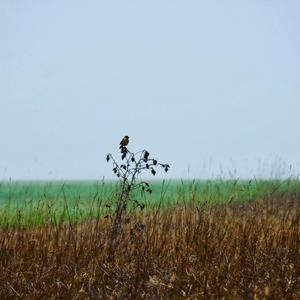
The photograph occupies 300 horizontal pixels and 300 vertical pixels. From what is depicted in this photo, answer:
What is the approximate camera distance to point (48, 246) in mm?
5980

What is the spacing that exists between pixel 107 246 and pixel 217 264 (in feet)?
3.91

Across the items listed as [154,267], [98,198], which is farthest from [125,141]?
[154,267]

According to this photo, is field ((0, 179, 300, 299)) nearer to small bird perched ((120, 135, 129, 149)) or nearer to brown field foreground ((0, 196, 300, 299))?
brown field foreground ((0, 196, 300, 299))

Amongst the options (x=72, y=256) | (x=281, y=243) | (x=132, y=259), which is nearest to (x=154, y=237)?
(x=132, y=259)

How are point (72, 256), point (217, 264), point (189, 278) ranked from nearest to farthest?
point (189, 278) → point (217, 264) → point (72, 256)

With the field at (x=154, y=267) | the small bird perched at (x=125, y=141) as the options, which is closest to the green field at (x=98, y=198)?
the field at (x=154, y=267)

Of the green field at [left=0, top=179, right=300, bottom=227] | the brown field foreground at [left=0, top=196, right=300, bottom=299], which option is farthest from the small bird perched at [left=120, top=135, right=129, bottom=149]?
the brown field foreground at [left=0, top=196, right=300, bottom=299]

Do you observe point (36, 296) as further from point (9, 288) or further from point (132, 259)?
point (132, 259)

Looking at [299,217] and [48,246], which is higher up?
[299,217]

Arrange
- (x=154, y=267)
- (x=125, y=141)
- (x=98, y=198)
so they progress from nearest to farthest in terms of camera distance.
Answer: (x=154, y=267) < (x=125, y=141) < (x=98, y=198)

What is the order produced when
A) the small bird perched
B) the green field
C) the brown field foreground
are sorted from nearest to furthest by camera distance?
the brown field foreground < the small bird perched < the green field

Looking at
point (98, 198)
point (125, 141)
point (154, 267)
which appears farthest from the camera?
point (98, 198)

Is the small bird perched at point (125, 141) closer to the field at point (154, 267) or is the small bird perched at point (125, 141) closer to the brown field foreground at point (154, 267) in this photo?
the field at point (154, 267)

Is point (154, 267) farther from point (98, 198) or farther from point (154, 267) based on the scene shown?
point (98, 198)
